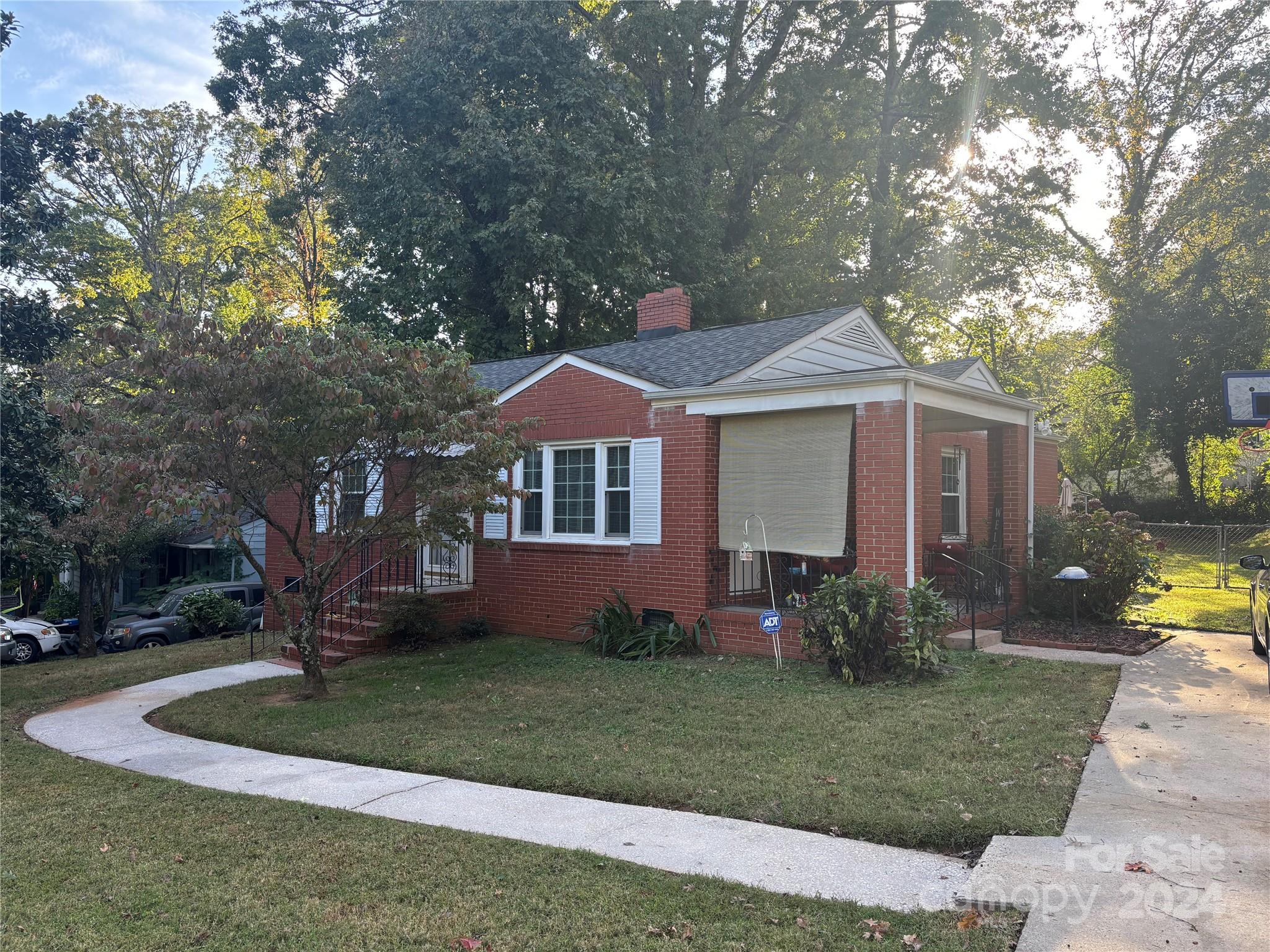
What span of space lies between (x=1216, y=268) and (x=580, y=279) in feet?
68.8

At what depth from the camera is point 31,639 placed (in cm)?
1962

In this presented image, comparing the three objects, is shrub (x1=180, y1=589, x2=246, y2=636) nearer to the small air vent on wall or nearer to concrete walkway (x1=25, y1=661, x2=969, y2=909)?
concrete walkway (x1=25, y1=661, x2=969, y2=909)

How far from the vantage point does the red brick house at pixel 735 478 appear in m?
10.1

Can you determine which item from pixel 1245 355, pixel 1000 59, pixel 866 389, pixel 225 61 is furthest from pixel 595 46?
pixel 1245 355

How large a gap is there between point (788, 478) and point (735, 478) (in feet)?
2.69

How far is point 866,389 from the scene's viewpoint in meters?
10.0

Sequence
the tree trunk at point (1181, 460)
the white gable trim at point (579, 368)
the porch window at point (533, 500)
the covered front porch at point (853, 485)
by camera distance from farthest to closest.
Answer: the tree trunk at point (1181, 460)
the porch window at point (533, 500)
the white gable trim at point (579, 368)
the covered front porch at point (853, 485)

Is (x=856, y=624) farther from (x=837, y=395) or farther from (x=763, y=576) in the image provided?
(x=763, y=576)

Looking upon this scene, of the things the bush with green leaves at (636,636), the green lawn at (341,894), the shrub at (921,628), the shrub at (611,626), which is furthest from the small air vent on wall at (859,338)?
the green lawn at (341,894)

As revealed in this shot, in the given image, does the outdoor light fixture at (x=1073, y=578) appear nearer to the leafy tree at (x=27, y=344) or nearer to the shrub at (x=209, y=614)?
the leafy tree at (x=27, y=344)

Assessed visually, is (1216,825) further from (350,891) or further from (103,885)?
(103,885)

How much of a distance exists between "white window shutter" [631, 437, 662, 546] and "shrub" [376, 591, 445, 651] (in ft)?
10.6

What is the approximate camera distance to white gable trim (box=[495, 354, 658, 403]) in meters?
12.2

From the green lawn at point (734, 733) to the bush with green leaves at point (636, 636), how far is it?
0.37 m
